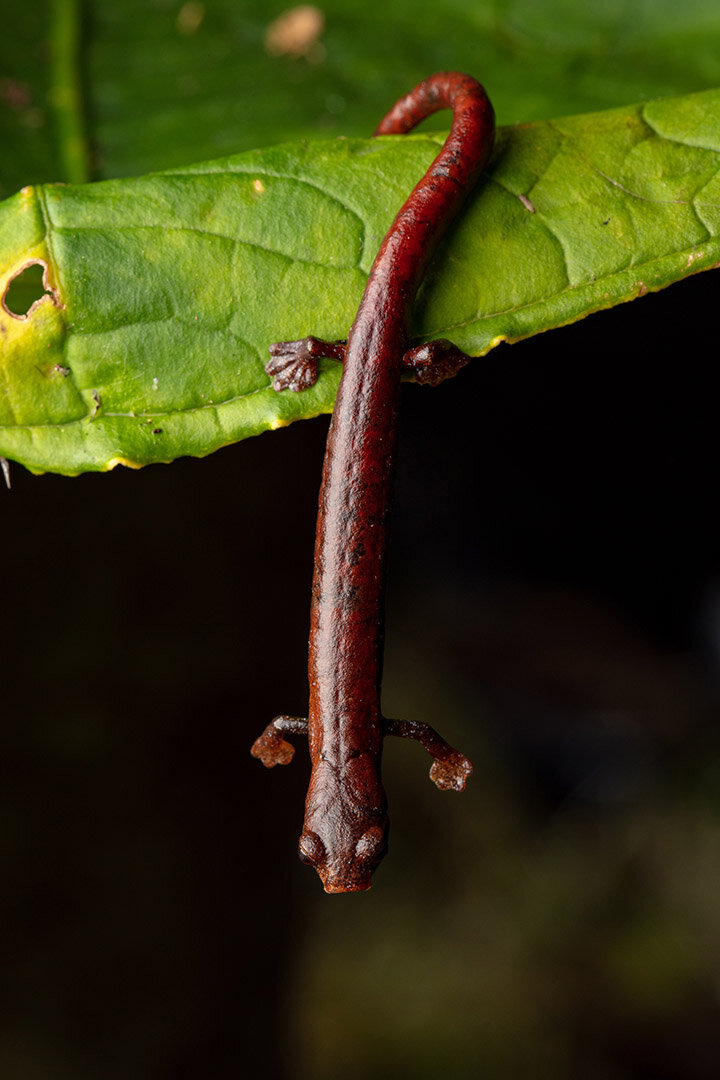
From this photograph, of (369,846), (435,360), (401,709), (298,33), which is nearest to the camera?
(435,360)

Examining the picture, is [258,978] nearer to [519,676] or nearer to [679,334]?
[519,676]

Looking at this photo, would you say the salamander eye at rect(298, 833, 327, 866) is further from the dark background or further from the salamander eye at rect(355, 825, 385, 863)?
the dark background

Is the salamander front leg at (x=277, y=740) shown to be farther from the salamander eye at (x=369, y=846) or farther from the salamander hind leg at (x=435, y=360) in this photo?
the salamander hind leg at (x=435, y=360)

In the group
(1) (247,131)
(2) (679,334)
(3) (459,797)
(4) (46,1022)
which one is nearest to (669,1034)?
(3) (459,797)

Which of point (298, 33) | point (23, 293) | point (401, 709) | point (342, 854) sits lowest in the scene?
point (401, 709)

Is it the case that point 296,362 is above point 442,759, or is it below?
above

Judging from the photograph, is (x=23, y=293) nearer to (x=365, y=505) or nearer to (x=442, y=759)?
(x=365, y=505)

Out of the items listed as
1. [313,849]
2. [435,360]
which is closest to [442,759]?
[313,849]
